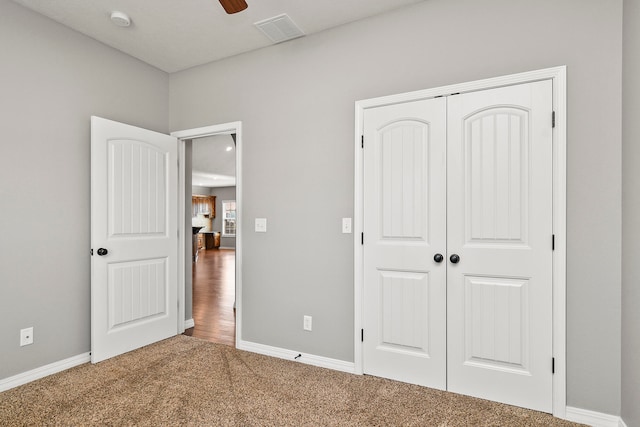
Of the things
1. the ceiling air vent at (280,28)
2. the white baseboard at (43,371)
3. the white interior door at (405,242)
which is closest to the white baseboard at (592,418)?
the white interior door at (405,242)

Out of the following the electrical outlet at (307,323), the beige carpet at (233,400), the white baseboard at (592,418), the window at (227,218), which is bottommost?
the beige carpet at (233,400)

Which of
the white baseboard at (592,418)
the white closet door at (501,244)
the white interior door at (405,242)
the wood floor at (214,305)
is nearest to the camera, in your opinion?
the white baseboard at (592,418)

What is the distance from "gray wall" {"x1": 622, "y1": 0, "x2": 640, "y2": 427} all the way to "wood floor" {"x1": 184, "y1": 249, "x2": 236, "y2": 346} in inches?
113

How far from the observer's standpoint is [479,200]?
234 centimetres

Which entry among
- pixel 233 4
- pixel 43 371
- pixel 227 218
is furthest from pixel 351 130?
pixel 227 218

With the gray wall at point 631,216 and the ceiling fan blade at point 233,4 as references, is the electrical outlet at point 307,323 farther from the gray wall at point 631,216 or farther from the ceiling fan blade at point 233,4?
the ceiling fan blade at point 233,4

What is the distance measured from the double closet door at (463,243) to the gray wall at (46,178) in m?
2.33

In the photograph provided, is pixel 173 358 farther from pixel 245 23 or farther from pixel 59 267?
pixel 245 23

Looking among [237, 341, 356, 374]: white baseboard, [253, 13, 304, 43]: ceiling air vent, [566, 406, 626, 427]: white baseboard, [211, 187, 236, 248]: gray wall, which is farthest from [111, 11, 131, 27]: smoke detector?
[211, 187, 236, 248]: gray wall

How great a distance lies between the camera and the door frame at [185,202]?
326 centimetres

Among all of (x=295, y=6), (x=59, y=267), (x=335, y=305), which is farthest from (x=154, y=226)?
(x=295, y=6)

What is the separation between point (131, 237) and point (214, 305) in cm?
203

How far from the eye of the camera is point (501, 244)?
2.29 meters

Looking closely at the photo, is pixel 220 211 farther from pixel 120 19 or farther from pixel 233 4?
pixel 233 4
